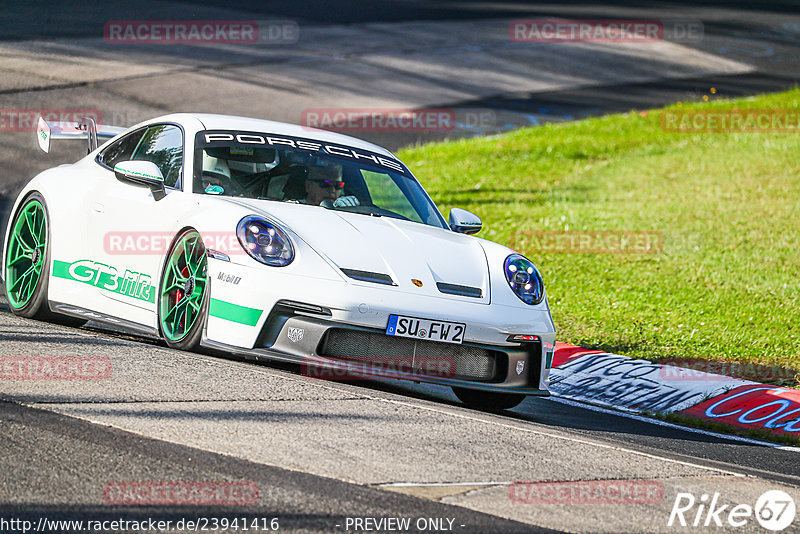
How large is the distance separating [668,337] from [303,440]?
17.4 ft

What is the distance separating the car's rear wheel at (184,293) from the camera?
605 centimetres

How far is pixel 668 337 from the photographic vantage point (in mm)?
9172

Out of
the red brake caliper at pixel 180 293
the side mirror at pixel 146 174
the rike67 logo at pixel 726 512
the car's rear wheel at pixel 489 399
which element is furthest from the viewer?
the car's rear wheel at pixel 489 399

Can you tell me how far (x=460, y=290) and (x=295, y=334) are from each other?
3.16 ft

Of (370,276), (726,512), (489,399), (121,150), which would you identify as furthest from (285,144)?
(726,512)

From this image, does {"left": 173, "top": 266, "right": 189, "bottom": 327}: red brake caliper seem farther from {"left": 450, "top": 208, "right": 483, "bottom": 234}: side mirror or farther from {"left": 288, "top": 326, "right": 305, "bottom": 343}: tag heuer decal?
{"left": 450, "top": 208, "right": 483, "bottom": 234}: side mirror

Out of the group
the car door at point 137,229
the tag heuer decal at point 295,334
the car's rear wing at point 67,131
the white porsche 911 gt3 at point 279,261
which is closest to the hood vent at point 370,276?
the white porsche 911 gt3 at point 279,261

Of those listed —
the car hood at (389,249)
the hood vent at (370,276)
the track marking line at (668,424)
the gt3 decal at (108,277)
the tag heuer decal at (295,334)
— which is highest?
the car hood at (389,249)

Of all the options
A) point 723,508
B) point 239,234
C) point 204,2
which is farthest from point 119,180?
point 204,2

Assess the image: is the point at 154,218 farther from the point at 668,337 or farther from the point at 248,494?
the point at 668,337

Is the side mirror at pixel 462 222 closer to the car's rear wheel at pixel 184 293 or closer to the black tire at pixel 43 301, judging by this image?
the car's rear wheel at pixel 184 293

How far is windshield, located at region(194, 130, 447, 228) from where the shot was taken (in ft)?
22.2

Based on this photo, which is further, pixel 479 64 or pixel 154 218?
pixel 479 64

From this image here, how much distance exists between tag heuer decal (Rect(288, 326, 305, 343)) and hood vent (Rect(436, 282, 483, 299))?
811 mm
